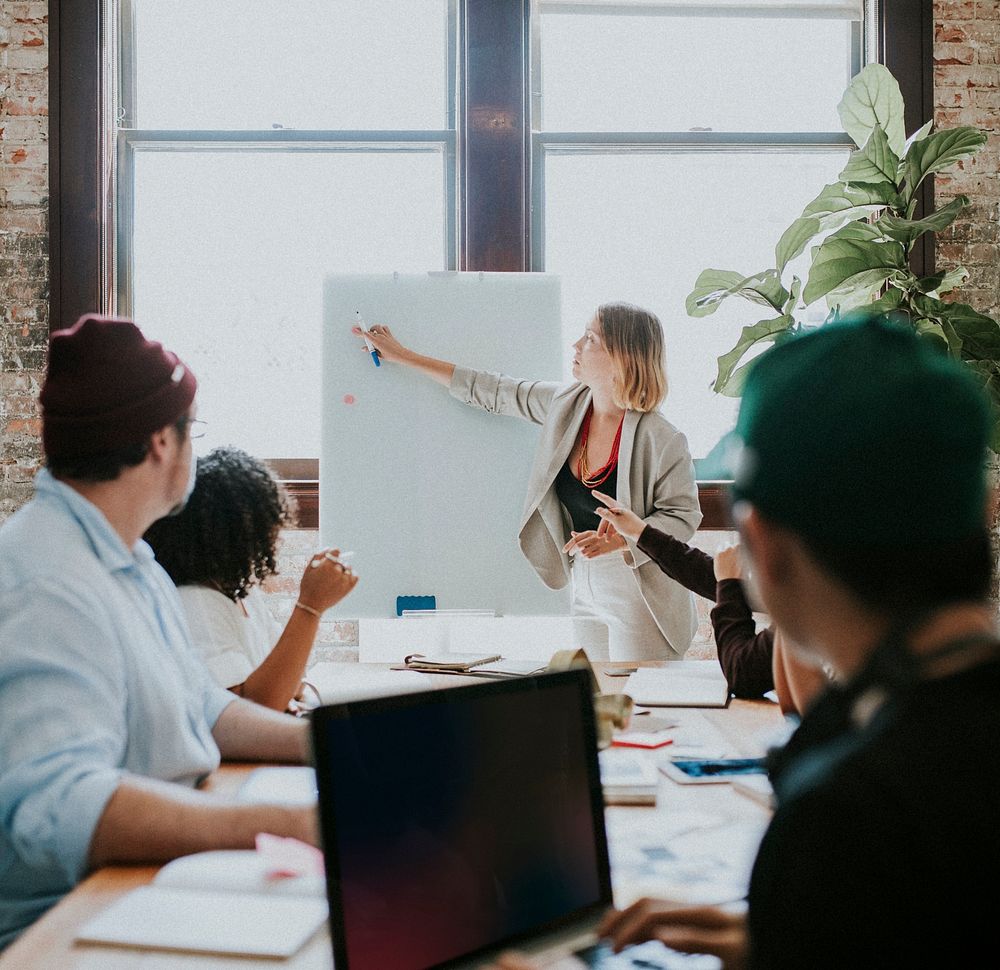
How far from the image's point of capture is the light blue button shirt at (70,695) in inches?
38.4

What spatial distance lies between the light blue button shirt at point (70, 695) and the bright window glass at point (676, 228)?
2628 millimetres

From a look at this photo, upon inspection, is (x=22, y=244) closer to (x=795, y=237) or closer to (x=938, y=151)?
(x=795, y=237)

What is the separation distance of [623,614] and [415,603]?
2.38 feet

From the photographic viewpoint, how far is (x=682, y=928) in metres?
0.79

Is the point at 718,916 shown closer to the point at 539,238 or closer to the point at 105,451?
the point at 105,451

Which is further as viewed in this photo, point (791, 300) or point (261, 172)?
point (261, 172)

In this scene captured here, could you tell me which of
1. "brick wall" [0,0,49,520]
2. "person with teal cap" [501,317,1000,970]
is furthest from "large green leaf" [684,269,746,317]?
"person with teal cap" [501,317,1000,970]

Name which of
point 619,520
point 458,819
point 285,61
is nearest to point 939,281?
point 619,520

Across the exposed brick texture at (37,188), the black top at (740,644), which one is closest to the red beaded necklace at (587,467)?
the black top at (740,644)

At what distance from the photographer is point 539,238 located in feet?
11.9

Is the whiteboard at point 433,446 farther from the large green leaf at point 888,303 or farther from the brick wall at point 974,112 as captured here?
the brick wall at point 974,112

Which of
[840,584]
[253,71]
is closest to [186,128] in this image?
[253,71]

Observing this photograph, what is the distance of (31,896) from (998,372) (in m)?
2.76

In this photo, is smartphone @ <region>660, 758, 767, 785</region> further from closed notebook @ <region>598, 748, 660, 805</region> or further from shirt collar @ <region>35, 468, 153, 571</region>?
shirt collar @ <region>35, 468, 153, 571</region>
